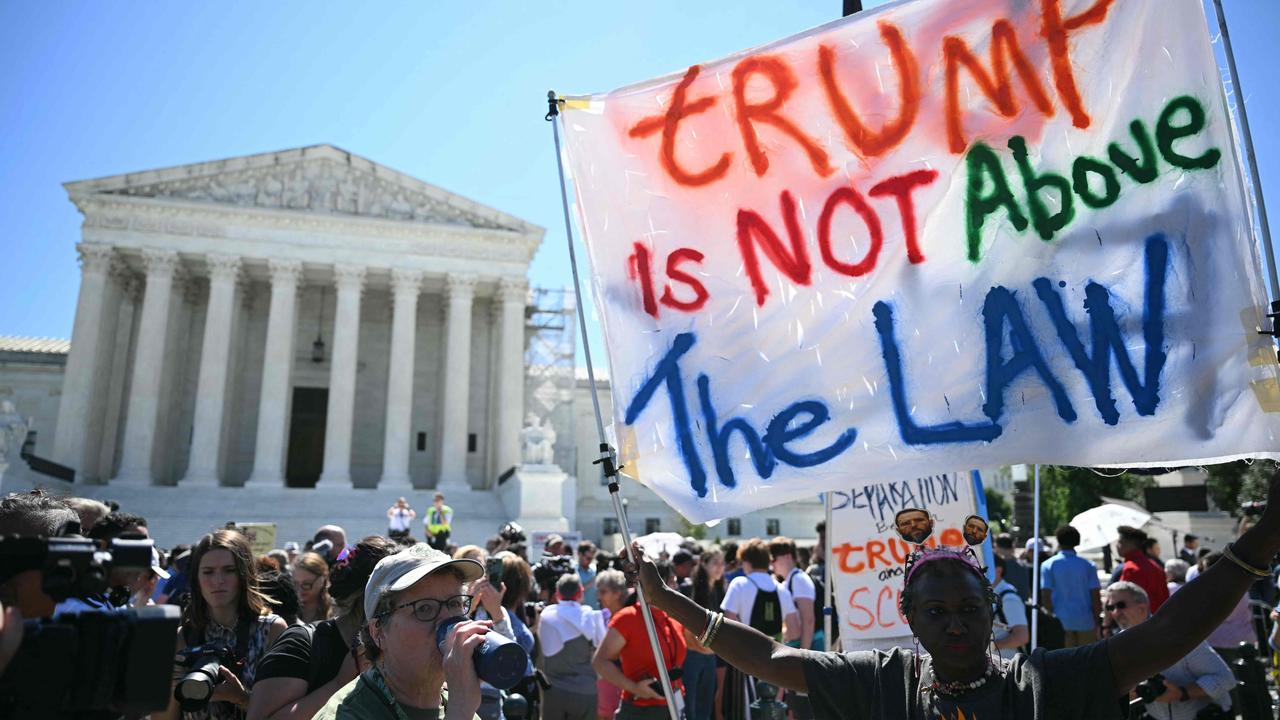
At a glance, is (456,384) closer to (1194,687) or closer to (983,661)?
(1194,687)

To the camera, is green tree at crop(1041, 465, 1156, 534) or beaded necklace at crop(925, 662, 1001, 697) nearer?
beaded necklace at crop(925, 662, 1001, 697)

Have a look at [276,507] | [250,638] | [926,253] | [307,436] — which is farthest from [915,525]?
[307,436]

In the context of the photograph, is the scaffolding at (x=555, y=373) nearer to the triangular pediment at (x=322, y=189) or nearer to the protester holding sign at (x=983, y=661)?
the triangular pediment at (x=322, y=189)

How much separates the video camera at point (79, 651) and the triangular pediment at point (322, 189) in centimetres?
3144

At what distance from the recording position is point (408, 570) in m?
2.42

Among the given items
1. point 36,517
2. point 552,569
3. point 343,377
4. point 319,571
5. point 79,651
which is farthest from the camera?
point 343,377

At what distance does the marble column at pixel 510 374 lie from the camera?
3164 centimetres

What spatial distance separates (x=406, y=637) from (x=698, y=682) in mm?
4199

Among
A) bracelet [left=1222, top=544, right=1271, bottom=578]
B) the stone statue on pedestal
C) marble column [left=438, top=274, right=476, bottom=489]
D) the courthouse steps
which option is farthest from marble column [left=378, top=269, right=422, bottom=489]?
bracelet [left=1222, top=544, right=1271, bottom=578]

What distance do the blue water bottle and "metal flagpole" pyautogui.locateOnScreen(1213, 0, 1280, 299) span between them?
7.42 feet

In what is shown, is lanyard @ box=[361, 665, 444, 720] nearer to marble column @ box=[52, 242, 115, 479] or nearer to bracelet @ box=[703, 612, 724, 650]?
bracelet @ box=[703, 612, 724, 650]

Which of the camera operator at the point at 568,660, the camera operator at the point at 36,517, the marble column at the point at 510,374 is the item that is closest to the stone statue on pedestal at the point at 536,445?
the marble column at the point at 510,374

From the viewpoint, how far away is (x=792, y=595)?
7.22m

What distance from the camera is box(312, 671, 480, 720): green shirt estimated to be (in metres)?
2.26
